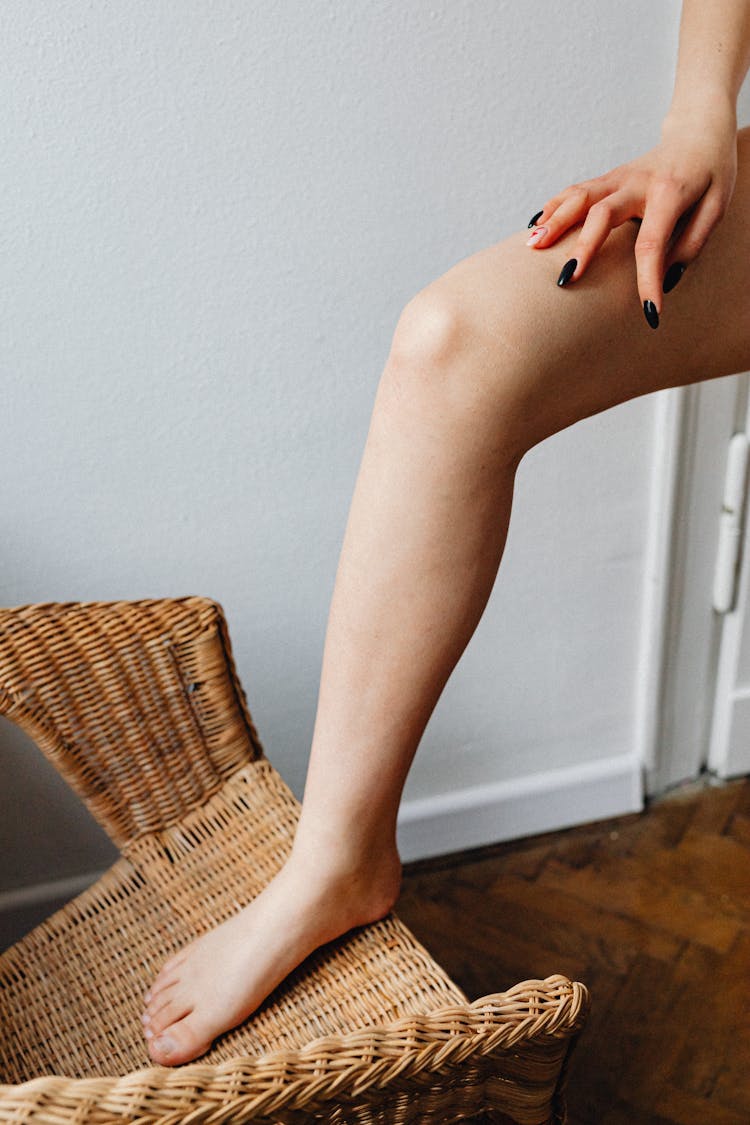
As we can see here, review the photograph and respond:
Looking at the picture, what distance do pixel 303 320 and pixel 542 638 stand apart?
0.49 meters

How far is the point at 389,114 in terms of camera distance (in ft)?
3.03

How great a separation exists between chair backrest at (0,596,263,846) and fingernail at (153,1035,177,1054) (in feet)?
0.65

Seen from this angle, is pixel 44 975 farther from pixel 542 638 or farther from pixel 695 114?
pixel 695 114

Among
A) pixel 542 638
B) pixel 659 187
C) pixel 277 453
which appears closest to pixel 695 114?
pixel 659 187

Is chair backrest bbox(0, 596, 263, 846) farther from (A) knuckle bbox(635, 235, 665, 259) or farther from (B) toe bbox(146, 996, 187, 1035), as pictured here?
(A) knuckle bbox(635, 235, 665, 259)

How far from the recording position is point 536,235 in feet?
1.91

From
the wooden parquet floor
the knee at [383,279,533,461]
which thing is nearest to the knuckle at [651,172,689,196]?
the knee at [383,279,533,461]

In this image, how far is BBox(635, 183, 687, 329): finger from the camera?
54 cm

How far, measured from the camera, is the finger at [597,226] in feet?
1.81

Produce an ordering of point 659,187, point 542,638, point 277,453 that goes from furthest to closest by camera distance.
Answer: point 542,638, point 277,453, point 659,187

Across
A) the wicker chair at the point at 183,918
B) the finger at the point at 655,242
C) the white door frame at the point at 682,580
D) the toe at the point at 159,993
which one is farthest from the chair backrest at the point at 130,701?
the white door frame at the point at 682,580

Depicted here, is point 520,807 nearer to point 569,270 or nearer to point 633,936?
point 633,936

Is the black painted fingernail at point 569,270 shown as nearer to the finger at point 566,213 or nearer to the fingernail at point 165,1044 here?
the finger at point 566,213

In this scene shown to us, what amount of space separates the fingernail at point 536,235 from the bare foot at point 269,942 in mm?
416
